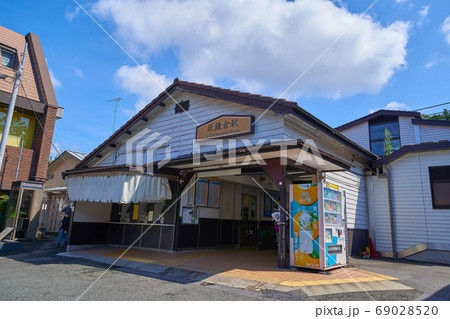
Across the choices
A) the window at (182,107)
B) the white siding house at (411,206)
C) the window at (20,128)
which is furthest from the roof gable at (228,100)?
the window at (20,128)

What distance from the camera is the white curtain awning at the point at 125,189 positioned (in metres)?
9.42

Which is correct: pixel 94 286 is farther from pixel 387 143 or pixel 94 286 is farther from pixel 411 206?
pixel 387 143

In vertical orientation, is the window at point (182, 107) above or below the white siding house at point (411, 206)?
above

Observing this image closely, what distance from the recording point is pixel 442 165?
11203 millimetres

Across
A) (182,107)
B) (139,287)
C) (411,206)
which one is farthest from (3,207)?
(411,206)

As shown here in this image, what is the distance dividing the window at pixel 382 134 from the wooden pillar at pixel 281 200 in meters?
11.8

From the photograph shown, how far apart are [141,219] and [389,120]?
1528 centimetres

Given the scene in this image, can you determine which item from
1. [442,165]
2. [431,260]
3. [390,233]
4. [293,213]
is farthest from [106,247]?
[442,165]

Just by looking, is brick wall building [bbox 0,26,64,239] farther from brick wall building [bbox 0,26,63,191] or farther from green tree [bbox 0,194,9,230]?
green tree [bbox 0,194,9,230]

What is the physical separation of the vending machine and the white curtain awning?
4418 mm

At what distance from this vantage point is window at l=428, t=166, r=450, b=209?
1103cm

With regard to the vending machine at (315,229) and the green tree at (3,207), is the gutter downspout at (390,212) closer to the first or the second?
the vending machine at (315,229)

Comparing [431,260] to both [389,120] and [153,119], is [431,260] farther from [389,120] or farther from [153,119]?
[153,119]

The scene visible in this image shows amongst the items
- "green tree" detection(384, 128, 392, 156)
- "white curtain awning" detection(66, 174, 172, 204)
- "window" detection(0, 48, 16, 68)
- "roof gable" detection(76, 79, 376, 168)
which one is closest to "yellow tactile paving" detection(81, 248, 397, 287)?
"white curtain awning" detection(66, 174, 172, 204)
